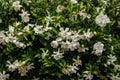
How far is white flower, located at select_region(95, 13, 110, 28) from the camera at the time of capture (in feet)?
13.7

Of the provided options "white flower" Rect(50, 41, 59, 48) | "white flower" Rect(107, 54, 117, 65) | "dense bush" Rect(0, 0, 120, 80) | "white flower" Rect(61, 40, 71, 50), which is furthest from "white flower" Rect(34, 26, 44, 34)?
"white flower" Rect(107, 54, 117, 65)

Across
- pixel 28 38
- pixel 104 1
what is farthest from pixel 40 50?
pixel 104 1

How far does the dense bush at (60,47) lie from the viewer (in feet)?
13.4

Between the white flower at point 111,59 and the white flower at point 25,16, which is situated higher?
the white flower at point 25,16

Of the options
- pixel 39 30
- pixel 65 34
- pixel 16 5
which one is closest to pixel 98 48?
pixel 65 34

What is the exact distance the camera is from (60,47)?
410 cm

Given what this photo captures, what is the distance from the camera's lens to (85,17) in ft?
14.4

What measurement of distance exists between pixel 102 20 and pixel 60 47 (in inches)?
23.0

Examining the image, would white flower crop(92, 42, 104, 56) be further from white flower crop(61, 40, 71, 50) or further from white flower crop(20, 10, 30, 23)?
white flower crop(20, 10, 30, 23)

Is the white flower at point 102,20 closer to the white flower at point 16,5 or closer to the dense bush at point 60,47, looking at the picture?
the dense bush at point 60,47

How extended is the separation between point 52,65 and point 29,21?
2.26ft

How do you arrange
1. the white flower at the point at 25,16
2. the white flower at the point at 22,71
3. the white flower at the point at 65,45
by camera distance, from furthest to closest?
1. the white flower at the point at 25,16
2. the white flower at the point at 22,71
3. the white flower at the point at 65,45

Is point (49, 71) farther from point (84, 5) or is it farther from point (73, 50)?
point (84, 5)

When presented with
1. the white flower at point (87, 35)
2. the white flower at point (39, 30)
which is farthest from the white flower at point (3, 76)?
the white flower at point (87, 35)
